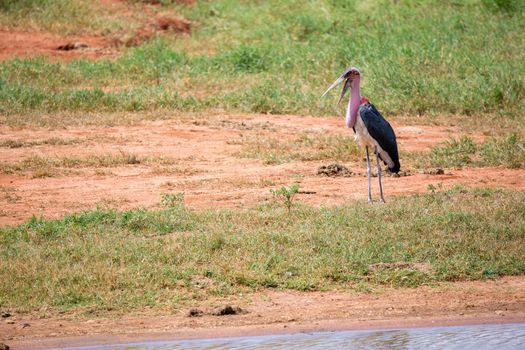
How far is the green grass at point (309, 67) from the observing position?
11.8 metres

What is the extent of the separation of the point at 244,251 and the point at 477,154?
386 cm

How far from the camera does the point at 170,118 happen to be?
37.4ft

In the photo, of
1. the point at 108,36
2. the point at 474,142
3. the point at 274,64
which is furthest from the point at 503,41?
the point at 108,36

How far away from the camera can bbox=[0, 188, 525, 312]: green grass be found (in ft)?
20.1

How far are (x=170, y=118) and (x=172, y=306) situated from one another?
5.67 metres

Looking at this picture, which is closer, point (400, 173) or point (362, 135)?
point (362, 135)

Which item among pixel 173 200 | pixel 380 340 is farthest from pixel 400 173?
pixel 380 340

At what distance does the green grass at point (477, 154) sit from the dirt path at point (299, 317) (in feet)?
10.4

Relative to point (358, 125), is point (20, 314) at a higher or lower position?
lower

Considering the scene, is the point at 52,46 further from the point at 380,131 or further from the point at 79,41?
the point at 380,131

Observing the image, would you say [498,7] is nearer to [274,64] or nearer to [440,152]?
[274,64]

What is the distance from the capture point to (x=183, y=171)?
30.8ft

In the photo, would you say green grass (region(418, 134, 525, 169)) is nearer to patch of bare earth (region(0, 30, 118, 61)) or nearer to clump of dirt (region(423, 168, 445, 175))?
clump of dirt (region(423, 168, 445, 175))

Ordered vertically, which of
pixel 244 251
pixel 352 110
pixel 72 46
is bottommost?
pixel 244 251
